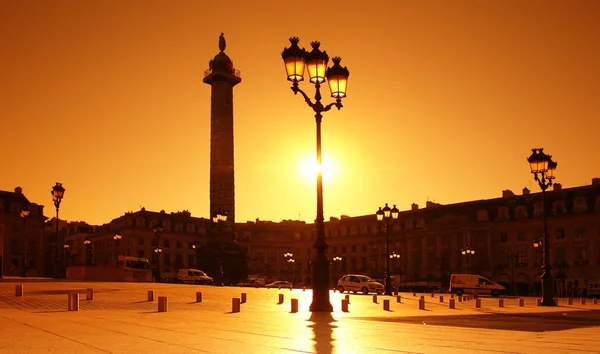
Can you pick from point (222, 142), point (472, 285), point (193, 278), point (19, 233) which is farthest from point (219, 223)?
point (19, 233)

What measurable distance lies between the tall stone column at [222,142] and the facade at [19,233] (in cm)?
4196

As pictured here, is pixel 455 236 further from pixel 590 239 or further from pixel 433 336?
pixel 433 336

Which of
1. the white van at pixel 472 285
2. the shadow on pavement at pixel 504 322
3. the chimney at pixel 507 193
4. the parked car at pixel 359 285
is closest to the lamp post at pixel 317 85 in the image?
the shadow on pavement at pixel 504 322

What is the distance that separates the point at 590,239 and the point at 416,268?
27539 mm

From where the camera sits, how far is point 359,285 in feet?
186

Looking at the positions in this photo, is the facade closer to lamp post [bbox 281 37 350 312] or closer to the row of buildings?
the row of buildings

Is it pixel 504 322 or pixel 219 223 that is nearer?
pixel 504 322

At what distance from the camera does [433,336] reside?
12258 millimetres

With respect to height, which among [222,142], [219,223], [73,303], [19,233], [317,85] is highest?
[222,142]

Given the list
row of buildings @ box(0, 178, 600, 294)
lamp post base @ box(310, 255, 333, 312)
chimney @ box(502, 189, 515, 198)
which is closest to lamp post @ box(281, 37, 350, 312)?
lamp post base @ box(310, 255, 333, 312)

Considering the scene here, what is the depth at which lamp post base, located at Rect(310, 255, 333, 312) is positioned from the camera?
68.5ft

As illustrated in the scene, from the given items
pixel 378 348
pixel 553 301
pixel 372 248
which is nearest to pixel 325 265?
pixel 378 348

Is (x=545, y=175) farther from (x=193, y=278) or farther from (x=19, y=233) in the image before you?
(x=19, y=233)

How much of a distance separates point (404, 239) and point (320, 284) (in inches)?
3739
